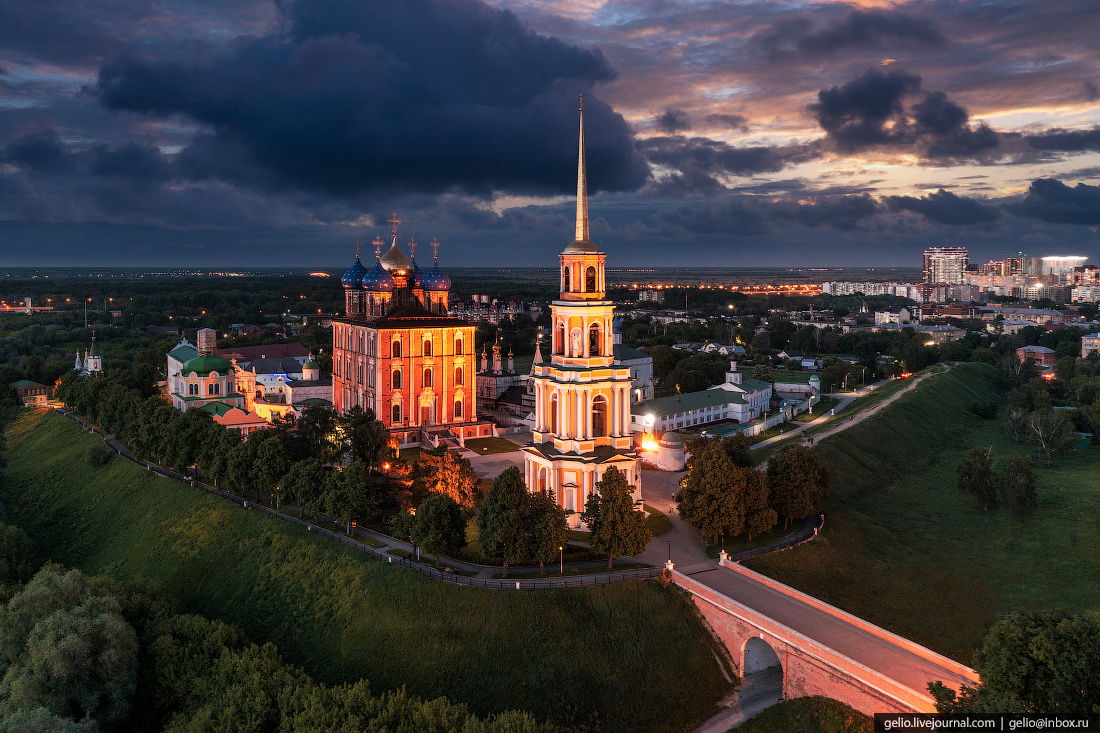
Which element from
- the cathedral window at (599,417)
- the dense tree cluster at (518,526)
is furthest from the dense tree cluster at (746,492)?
the dense tree cluster at (518,526)

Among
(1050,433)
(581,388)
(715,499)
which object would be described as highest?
(581,388)

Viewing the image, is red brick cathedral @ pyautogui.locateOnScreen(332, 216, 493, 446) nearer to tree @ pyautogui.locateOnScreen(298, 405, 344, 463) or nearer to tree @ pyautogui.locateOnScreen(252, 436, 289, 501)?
tree @ pyautogui.locateOnScreen(298, 405, 344, 463)

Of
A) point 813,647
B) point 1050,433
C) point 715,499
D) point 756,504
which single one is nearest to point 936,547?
point 756,504

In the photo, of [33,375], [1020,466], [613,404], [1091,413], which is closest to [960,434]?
[1091,413]

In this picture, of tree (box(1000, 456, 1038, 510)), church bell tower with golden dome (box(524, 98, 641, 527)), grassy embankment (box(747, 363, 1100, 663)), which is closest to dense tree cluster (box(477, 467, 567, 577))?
church bell tower with golden dome (box(524, 98, 641, 527))

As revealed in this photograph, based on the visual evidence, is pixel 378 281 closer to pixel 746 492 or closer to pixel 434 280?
pixel 434 280

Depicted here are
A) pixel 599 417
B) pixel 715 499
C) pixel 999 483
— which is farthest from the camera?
pixel 999 483

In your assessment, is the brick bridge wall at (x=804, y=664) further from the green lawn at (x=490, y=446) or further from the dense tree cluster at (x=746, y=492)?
the green lawn at (x=490, y=446)
